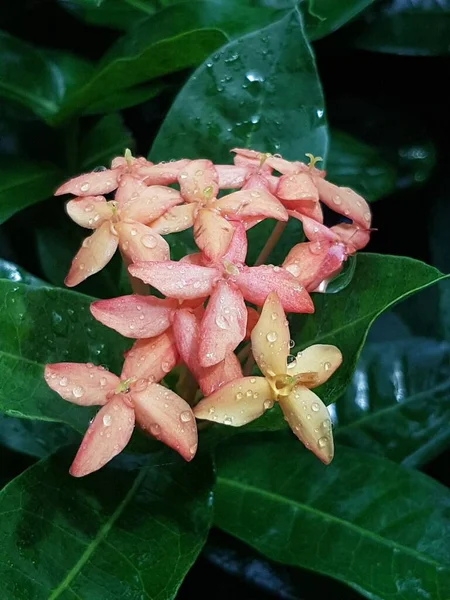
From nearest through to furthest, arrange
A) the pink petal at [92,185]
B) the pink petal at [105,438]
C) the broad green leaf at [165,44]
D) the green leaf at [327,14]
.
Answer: the pink petal at [105,438] < the pink petal at [92,185] < the broad green leaf at [165,44] < the green leaf at [327,14]

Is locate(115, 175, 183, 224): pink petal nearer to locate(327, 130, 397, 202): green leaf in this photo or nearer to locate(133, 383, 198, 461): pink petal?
locate(133, 383, 198, 461): pink petal

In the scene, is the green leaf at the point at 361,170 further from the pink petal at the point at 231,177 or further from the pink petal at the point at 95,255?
the pink petal at the point at 95,255

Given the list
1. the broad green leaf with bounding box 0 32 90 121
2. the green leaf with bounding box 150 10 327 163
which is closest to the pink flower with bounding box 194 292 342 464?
the green leaf with bounding box 150 10 327 163

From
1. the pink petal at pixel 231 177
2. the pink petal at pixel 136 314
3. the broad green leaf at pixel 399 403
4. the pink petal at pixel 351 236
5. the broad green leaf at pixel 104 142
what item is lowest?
the broad green leaf at pixel 399 403

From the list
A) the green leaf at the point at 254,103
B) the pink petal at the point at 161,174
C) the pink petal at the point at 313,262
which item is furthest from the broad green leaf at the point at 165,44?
the pink petal at the point at 313,262

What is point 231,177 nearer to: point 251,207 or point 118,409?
point 251,207

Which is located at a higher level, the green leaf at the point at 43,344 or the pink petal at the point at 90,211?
the pink petal at the point at 90,211

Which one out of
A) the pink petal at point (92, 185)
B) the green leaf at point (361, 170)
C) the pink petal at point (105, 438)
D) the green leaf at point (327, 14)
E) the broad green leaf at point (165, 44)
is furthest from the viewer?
the green leaf at point (361, 170)
